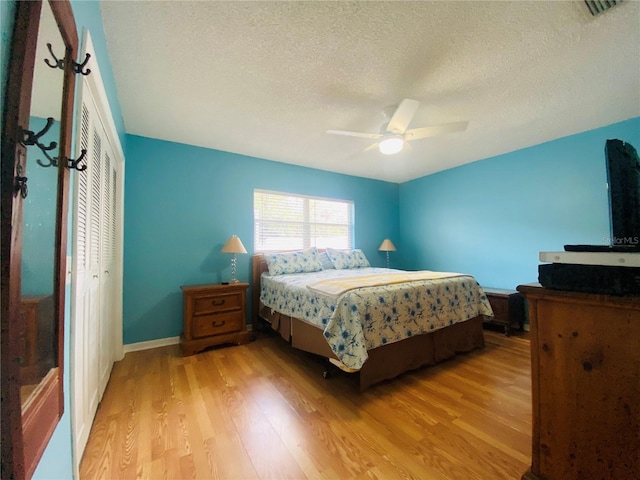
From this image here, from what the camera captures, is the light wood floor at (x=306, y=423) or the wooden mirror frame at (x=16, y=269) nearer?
the wooden mirror frame at (x=16, y=269)

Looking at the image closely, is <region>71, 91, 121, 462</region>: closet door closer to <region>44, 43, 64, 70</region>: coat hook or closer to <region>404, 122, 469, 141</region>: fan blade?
<region>44, 43, 64, 70</region>: coat hook

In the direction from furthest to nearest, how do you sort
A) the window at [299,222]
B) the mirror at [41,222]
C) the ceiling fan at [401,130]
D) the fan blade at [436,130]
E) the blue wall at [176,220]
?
the window at [299,222], the blue wall at [176,220], the fan blade at [436,130], the ceiling fan at [401,130], the mirror at [41,222]

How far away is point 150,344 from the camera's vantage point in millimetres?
2775

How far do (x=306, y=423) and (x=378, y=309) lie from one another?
90 cm

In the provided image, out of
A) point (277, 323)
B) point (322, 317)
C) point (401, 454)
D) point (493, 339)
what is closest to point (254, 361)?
point (277, 323)

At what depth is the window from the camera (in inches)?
143

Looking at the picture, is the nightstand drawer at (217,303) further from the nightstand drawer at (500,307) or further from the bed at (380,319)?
the nightstand drawer at (500,307)

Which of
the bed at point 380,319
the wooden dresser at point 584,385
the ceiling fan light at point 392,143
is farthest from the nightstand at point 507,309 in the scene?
the wooden dresser at point 584,385

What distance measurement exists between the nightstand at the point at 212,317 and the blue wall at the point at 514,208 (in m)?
3.30

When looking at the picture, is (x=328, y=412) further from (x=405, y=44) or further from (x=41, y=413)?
(x=405, y=44)

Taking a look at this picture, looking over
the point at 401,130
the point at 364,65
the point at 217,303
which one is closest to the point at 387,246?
the point at 401,130

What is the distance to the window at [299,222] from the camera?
11.9 feet

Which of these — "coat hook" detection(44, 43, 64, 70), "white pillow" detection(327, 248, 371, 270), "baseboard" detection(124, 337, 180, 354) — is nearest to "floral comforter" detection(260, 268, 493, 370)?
"white pillow" detection(327, 248, 371, 270)

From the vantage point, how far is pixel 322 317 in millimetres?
2064
